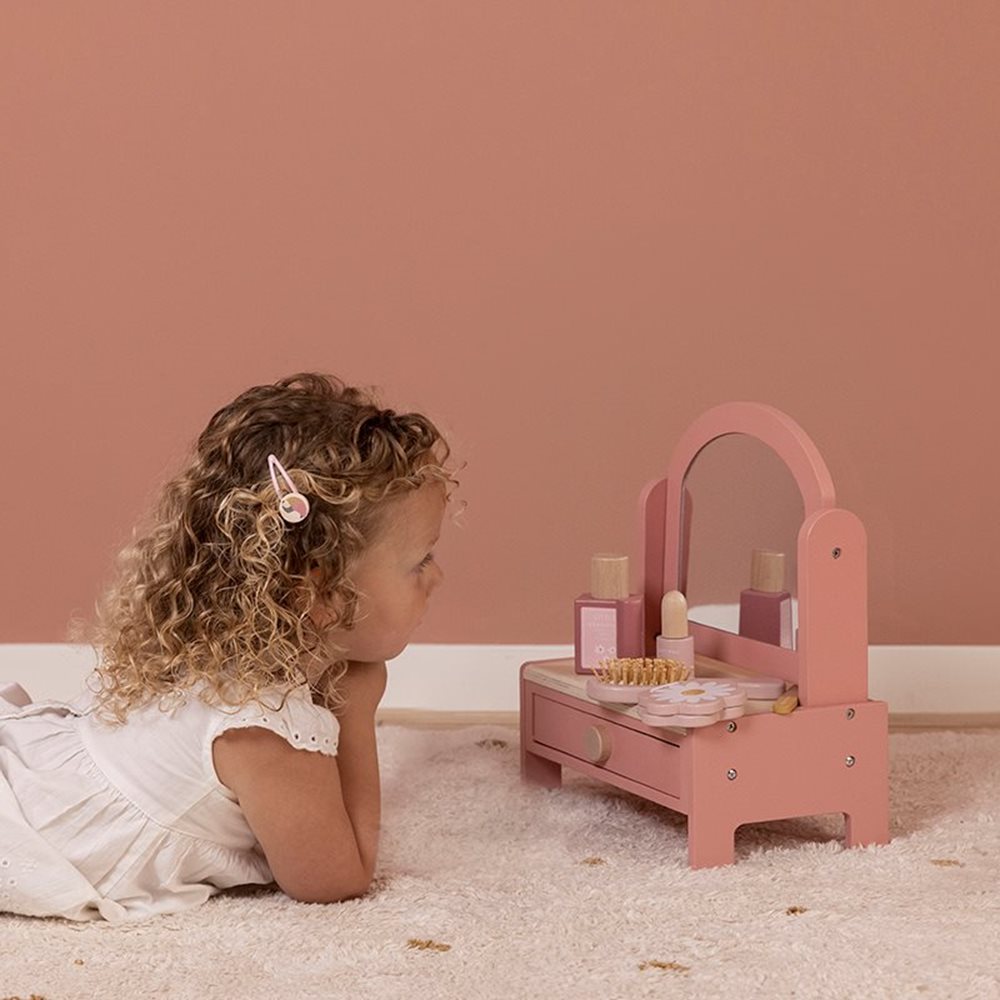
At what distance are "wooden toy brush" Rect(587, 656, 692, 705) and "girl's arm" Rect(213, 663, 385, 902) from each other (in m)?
0.27

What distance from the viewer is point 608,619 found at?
5.17 ft

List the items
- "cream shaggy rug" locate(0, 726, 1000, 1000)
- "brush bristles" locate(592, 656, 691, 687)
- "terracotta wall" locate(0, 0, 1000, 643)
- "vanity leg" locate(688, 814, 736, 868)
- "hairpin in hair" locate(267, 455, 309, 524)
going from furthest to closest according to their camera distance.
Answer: "terracotta wall" locate(0, 0, 1000, 643), "brush bristles" locate(592, 656, 691, 687), "vanity leg" locate(688, 814, 736, 868), "hairpin in hair" locate(267, 455, 309, 524), "cream shaggy rug" locate(0, 726, 1000, 1000)

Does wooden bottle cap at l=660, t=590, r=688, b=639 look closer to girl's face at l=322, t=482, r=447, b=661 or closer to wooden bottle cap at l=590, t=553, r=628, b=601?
wooden bottle cap at l=590, t=553, r=628, b=601

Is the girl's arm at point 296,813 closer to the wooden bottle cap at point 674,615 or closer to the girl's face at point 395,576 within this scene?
the girl's face at point 395,576

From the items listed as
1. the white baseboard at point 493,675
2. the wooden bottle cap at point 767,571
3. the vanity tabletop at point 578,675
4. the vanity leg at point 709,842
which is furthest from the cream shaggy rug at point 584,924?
the white baseboard at point 493,675

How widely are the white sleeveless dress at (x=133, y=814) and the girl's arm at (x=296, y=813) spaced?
1 cm

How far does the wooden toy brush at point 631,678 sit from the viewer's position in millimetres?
1441

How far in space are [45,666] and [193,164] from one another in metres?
0.73

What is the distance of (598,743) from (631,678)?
0.07 m

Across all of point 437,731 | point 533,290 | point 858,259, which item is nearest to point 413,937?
point 437,731

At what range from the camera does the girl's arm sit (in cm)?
124

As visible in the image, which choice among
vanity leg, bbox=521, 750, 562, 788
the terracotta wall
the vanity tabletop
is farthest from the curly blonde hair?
the terracotta wall

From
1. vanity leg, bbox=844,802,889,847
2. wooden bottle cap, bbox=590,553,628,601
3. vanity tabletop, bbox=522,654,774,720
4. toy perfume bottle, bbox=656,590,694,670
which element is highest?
wooden bottle cap, bbox=590,553,628,601

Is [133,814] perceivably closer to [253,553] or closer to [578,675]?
[253,553]
